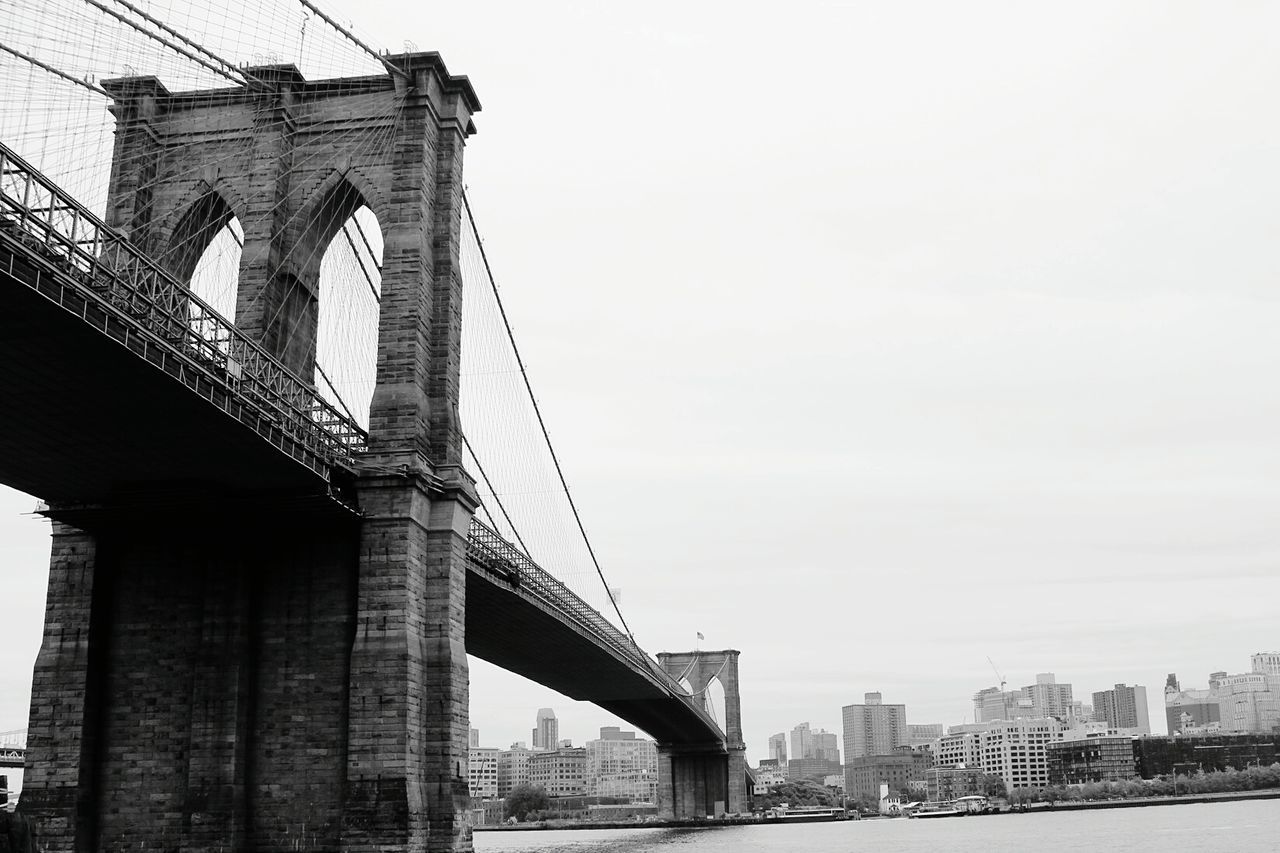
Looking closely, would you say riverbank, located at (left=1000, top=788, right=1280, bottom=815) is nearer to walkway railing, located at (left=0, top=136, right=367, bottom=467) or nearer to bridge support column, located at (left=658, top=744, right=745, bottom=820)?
bridge support column, located at (left=658, top=744, right=745, bottom=820)

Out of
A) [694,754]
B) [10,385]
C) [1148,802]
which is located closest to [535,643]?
[10,385]

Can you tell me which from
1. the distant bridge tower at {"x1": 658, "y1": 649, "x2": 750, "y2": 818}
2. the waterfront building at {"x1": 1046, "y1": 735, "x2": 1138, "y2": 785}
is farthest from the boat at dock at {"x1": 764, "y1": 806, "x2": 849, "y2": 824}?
the waterfront building at {"x1": 1046, "y1": 735, "x2": 1138, "y2": 785}

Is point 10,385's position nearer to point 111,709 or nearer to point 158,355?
point 158,355

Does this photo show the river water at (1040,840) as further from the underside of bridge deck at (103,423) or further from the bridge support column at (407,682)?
the underside of bridge deck at (103,423)

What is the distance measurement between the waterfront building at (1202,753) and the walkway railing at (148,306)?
164191 mm

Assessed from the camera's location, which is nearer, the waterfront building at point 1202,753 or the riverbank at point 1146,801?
the riverbank at point 1146,801

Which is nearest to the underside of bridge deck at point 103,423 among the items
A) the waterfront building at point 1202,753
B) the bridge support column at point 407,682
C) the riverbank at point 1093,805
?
the bridge support column at point 407,682

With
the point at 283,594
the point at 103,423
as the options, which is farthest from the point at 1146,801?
the point at 103,423

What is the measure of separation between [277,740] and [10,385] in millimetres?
10569

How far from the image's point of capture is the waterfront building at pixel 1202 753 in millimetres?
172000

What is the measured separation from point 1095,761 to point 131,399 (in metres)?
175

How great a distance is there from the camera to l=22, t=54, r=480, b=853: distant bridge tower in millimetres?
30109

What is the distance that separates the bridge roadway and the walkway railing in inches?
1.5

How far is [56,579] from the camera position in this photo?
31.7 m
